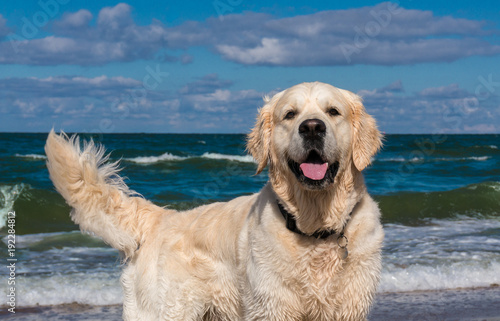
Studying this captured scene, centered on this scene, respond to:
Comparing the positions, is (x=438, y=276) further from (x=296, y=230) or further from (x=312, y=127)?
(x=312, y=127)

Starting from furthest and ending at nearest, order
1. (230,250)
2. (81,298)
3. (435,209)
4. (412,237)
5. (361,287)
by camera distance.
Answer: (435,209) → (412,237) → (81,298) → (230,250) → (361,287)

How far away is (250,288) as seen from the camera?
10.8 ft

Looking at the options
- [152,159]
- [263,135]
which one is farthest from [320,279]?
[152,159]

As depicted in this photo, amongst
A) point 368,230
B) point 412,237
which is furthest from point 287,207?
point 412,237

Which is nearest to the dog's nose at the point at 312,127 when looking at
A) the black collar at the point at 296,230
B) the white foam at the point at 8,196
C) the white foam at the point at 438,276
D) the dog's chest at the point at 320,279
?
the black collar at the point at 296,230

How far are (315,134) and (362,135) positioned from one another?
0.42 metres

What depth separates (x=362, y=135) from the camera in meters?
3.38

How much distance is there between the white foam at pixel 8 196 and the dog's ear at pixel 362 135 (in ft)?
27.9

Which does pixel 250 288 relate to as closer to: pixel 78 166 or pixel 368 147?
pixel 368 147

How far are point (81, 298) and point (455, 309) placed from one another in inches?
153

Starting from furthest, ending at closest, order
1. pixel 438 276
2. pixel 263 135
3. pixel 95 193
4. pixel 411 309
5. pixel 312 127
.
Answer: pixel 438 276, pixel 411 309, pixel 95 193, pixel 263 135, pixel 312 127

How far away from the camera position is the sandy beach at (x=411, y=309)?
17.6ft

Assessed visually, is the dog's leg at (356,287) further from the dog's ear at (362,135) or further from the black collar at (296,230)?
the dog's ear at (362,135)

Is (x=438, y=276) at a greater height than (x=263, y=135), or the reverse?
(x=263, y=135)
